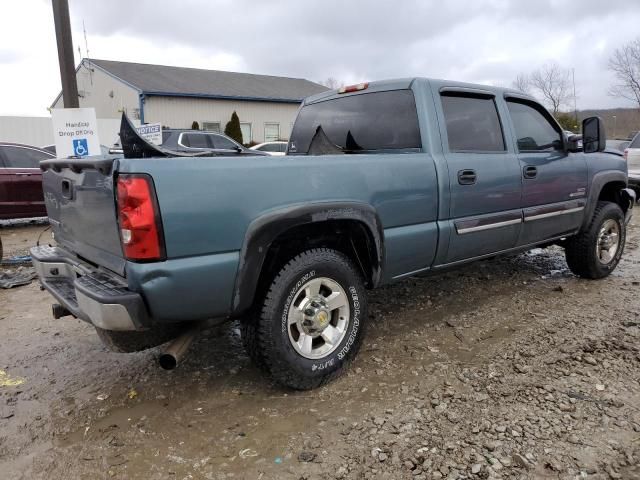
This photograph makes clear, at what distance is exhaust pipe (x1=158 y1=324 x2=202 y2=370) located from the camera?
102 inches

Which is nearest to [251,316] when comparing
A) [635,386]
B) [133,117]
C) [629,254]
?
[635,386]

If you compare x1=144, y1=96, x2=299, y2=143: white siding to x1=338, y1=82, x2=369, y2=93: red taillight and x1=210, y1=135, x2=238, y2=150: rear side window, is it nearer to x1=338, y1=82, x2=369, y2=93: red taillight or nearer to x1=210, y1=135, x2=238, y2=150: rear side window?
x1=210, y1=135, x2=238, y2=150: rear side window

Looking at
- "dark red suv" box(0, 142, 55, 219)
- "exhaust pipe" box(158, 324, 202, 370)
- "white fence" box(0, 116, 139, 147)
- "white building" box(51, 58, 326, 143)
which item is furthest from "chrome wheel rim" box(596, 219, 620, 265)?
"white building" box(51, 58, 326, 143)

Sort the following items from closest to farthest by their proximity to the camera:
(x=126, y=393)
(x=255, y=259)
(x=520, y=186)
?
1. (x=255, y=259)
2. (x=126, y=393)
3. (x=520, y=186)

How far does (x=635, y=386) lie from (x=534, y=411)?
2.53 ft

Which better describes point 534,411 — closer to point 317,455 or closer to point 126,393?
point 317,455

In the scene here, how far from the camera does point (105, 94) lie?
2661 centimetres

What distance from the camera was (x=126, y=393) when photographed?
310 cm

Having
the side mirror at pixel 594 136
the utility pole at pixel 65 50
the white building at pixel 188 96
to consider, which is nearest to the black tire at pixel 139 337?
the side mirror at pixel 594 136

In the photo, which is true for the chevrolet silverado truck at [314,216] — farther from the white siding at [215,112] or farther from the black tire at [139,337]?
the white siding at [215,112]

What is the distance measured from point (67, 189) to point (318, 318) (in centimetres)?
167

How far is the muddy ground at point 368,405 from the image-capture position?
7.71 feet

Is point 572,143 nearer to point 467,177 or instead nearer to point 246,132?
point 467,177

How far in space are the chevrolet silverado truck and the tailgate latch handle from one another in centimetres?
2
